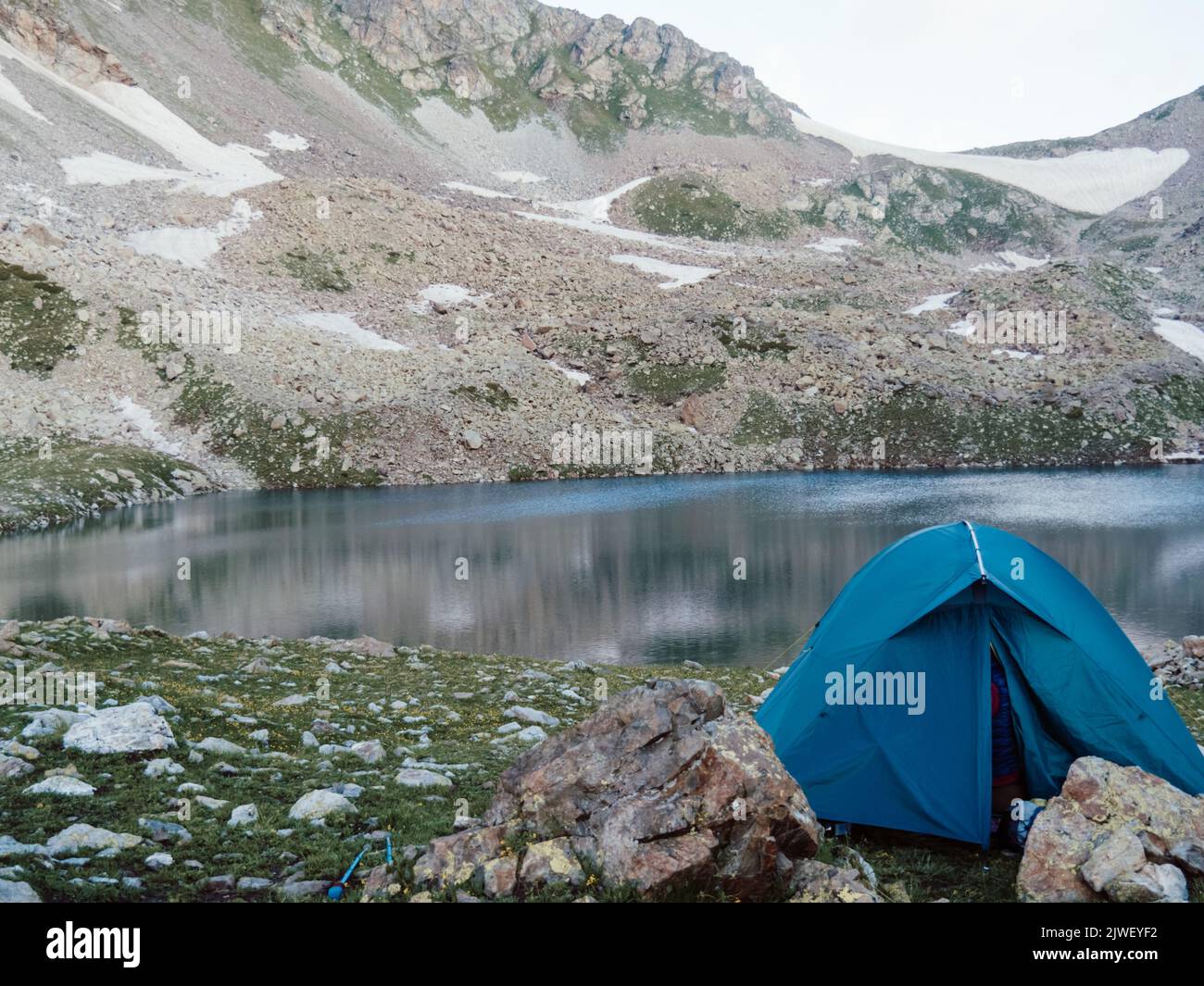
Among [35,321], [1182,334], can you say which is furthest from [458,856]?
[1182,334]

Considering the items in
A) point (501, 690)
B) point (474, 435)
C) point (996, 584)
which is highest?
point (474, 435)

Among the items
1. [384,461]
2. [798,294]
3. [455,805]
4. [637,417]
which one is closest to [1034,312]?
[798,294]

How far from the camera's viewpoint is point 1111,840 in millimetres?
6762

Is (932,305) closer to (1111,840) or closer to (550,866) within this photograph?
(1111,840)

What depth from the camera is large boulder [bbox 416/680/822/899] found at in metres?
6.21

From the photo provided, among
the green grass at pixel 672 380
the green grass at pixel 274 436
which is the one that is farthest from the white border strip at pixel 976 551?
the green grass at pixel 672 380

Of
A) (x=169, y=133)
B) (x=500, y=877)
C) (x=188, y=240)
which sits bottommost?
(x=500, y=877)

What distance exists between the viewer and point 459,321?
86.6 meters

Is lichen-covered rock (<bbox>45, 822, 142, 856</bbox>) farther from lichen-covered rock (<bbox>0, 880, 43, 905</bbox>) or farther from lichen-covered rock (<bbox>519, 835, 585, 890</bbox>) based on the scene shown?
lichen-covered rock (<bbox>519, 835, 585, 890</bbox>)

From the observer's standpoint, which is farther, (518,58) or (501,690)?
(518,58)

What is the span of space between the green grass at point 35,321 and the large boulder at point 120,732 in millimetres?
67503

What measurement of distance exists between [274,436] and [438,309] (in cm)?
2937
